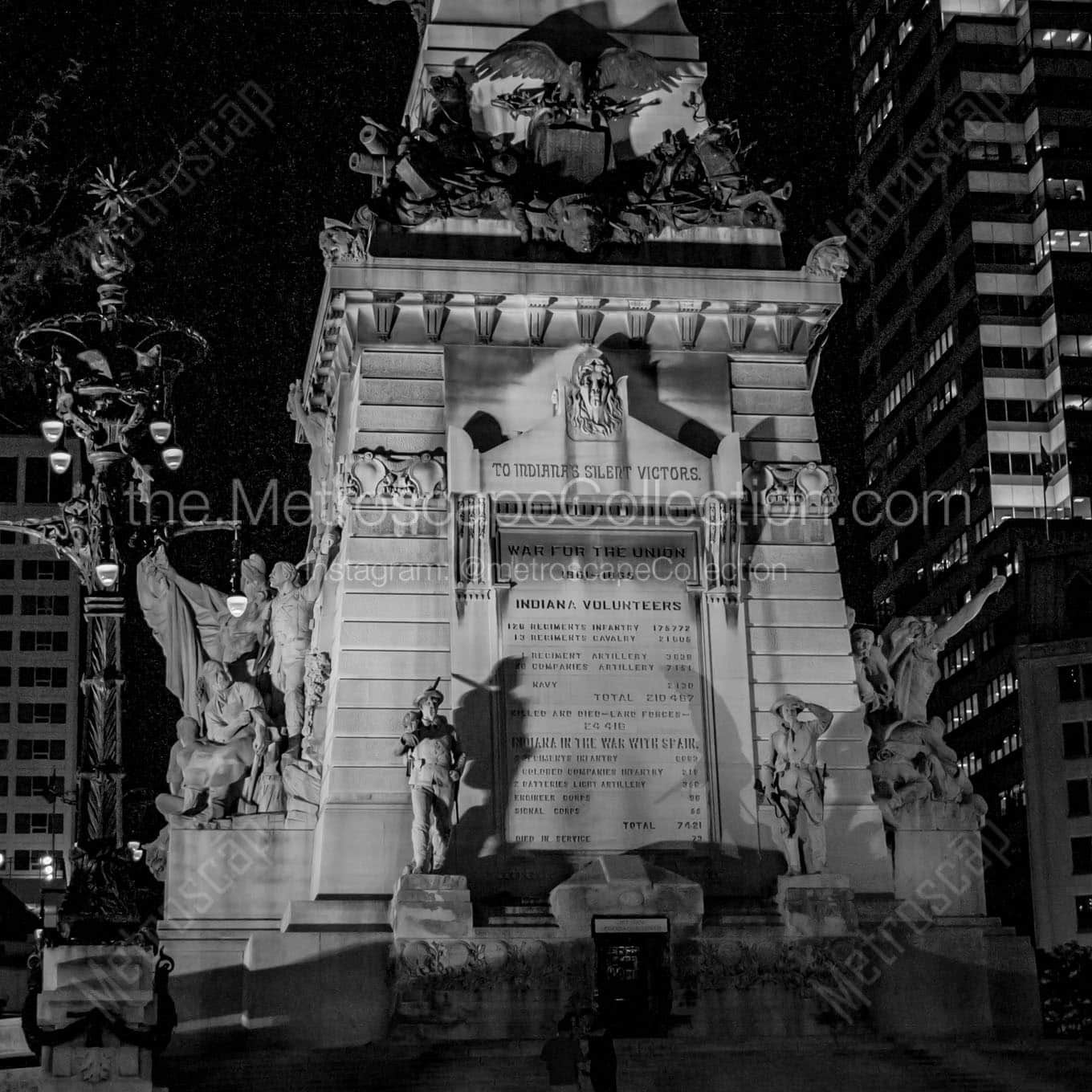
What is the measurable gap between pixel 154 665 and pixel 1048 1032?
23705 millimetres

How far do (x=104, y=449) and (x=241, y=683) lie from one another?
359 inches

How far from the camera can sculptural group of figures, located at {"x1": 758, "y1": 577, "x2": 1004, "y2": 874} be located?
3222 cm

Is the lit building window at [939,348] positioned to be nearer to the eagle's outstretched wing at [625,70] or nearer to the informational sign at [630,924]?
the eagle's outstretched wing at [625,70]

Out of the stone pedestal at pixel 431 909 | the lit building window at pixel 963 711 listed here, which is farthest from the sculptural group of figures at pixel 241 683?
the lit building window at pixel 963 711

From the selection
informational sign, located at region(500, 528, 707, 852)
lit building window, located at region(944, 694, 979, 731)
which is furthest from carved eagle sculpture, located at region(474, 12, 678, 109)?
lit building window, located at region(944, 694, 979, 731)

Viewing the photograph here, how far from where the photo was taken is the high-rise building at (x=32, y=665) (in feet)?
383

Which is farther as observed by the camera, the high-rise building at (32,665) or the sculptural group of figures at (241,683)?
the high-rise building at (32,665)

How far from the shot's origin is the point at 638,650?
34125mm

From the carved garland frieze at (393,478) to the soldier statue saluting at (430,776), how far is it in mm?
4286

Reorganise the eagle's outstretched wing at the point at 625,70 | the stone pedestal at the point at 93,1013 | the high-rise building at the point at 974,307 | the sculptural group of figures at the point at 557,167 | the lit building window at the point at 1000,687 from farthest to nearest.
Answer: the high-rise building at the point at 974,307 → the lit building window at the point at 1000,687 → the eagle's outstretched wing at the point at 625,70 → the sculptural group of figures at the point at 557,167 → the stone pedestal at the point at 93,1013

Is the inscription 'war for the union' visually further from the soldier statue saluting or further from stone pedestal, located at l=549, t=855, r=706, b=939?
stone pedestal, located at l=549, t=855, r=706, b=939

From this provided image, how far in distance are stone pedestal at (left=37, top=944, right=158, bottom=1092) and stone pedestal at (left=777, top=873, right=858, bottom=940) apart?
10.4m

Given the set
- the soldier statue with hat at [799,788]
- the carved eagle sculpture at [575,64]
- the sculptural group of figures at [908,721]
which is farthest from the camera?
the carved eagle sculpture at [575,64]

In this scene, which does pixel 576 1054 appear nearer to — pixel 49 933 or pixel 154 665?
pixel 49 933
